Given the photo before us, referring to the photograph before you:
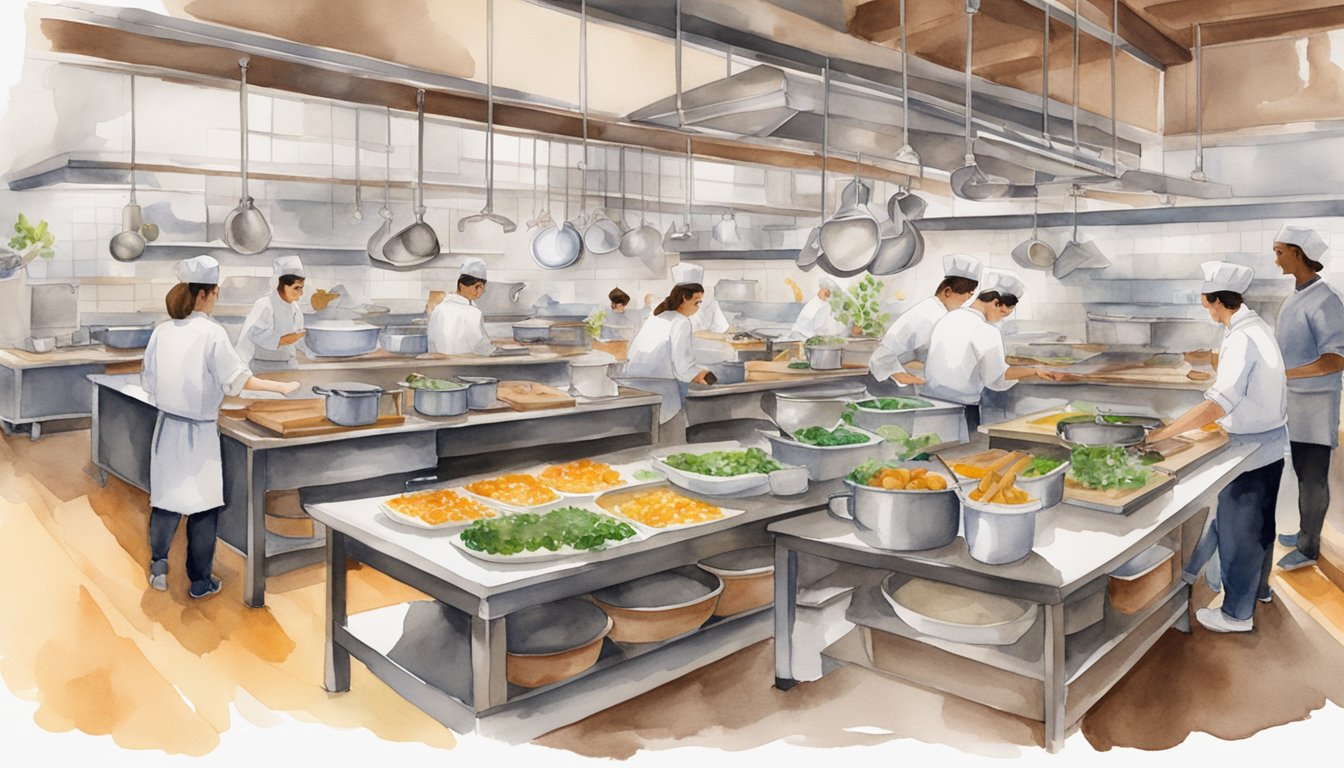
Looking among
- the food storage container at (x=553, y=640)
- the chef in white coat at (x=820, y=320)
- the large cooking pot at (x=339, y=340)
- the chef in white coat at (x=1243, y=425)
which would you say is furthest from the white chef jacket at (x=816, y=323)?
the food storage container at (x=553, y=640)

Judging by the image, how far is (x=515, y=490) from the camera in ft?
7.44

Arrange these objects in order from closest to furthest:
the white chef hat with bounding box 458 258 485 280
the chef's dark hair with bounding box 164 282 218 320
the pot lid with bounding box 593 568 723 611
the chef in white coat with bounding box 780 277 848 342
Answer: the pot lid with bounding box 593 568 723 611
the chef's dark hair with bounding box 164 282 218 320
the white chef hat with bounding box 458 258 485 280
the chef in white coat with bounding box 780 277 848 342

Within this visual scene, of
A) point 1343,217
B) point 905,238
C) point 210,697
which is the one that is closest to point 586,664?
point 210,697

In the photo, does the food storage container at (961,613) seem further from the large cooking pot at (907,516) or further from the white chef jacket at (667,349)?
the white chef jacket at (667,349)

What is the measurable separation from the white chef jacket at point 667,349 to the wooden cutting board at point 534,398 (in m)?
0.55

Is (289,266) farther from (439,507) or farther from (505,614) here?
(505,614)

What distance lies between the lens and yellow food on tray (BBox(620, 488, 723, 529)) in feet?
6.88

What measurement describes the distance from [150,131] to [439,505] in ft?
10.2

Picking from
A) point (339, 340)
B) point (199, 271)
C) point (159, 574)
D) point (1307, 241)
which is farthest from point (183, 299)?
point (1307, 241)

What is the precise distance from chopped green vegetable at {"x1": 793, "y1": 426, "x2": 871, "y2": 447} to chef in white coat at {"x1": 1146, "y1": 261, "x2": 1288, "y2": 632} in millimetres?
936

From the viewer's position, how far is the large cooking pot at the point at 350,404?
311 centimetres

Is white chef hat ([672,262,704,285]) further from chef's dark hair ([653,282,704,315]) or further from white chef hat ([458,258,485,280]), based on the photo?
white chef hat ([458,258,485,280])

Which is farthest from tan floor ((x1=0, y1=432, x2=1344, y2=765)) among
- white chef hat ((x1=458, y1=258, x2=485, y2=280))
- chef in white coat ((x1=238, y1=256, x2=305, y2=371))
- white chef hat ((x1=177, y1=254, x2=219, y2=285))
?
white chef hat ((x1=458, y1=258, x2=485, y2=280))

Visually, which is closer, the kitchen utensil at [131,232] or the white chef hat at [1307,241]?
the white chef hat at [1307,241]
